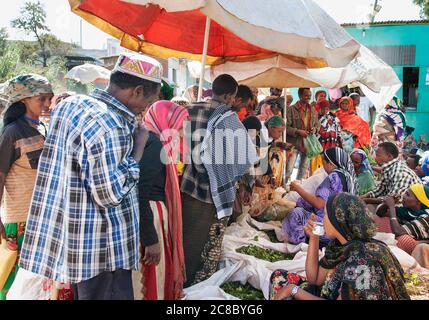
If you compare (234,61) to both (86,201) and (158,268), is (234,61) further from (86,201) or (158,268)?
(86,201)

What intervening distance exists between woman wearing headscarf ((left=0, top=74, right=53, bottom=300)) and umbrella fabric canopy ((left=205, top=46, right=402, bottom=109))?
2.93 meters

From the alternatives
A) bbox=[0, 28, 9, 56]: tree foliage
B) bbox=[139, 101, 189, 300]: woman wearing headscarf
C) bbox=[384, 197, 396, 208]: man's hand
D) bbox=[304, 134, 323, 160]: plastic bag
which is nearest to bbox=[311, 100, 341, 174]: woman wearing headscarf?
bbox=[304, 134, 323, 160]: plastic bag

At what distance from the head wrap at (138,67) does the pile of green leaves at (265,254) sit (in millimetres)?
2394

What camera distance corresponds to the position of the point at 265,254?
438 centimetres

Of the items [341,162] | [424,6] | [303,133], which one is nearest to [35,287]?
[341,162]

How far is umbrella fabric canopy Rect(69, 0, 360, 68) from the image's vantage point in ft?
10.3

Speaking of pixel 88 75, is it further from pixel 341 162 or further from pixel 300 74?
pixel 341 162

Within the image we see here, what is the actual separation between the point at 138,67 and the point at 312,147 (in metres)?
5.47

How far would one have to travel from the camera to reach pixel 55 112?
7.29 feet

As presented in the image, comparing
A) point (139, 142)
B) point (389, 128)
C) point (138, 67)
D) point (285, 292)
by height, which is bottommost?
point (285, 292)

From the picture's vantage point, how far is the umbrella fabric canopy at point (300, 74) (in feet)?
17.6

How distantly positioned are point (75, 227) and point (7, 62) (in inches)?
774

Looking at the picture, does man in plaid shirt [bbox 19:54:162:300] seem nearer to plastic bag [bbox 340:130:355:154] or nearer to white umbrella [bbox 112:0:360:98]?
white umbrella [bbox 112:0:360:98]
